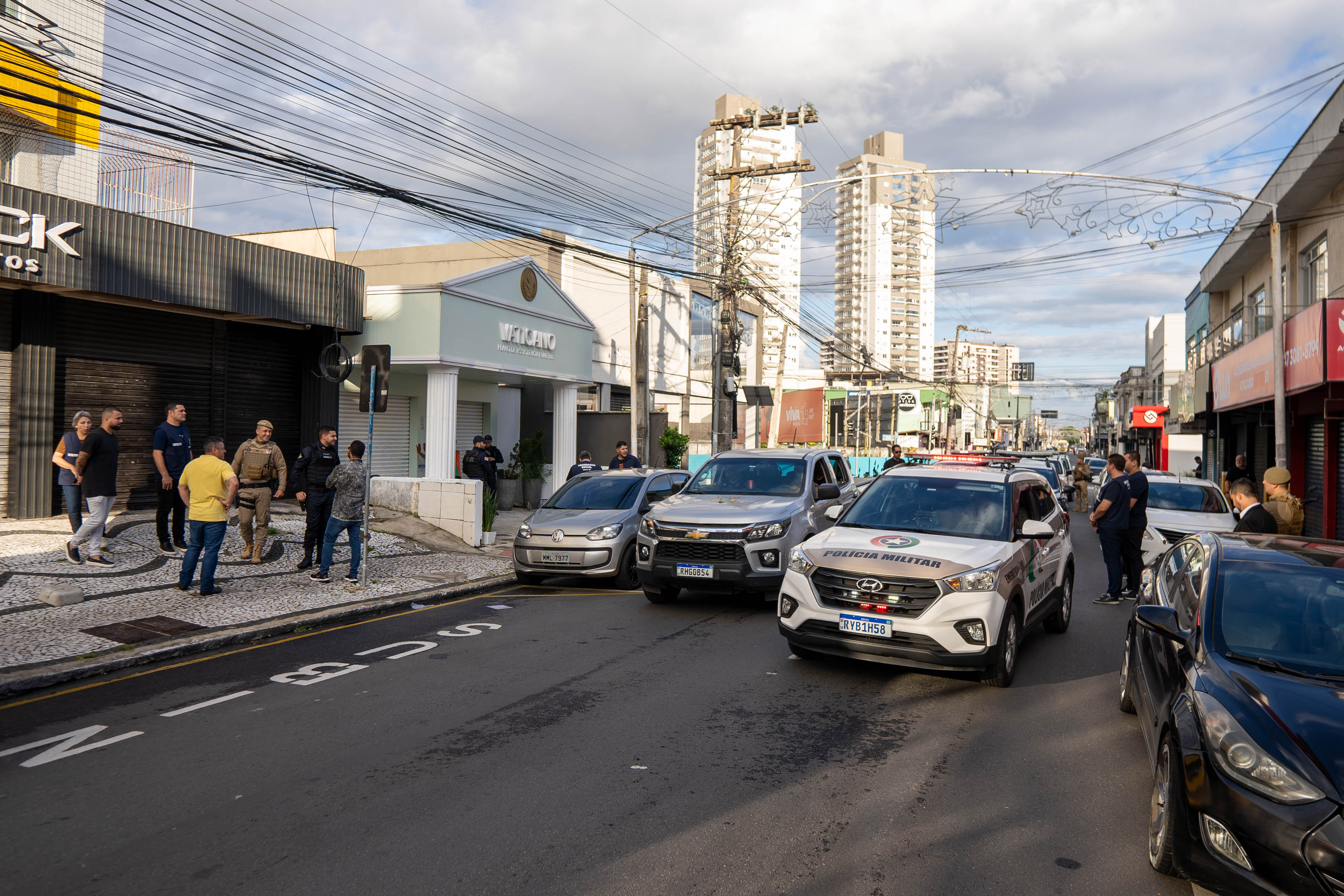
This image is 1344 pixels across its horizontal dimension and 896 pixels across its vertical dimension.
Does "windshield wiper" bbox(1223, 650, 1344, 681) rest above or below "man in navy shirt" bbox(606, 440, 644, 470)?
below

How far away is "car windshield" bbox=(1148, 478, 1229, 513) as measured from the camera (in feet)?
47.5

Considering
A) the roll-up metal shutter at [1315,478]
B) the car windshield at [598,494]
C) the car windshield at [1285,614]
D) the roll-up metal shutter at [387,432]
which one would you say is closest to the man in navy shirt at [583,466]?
the car windshield at [598,494]

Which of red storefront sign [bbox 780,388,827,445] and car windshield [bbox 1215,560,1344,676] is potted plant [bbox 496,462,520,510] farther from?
red storefront sign [bbox 780,388,827,445]

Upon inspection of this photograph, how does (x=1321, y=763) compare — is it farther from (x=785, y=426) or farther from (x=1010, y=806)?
(x=785, y=426)

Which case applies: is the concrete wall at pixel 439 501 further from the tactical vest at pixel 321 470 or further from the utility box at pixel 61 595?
the utility box at pixel 61 595

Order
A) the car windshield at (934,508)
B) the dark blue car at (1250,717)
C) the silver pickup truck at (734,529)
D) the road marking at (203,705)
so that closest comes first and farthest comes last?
the dark blue car at (1250,717), the road marking at (203,705), the car windshield at (934,508), the silver pickup truck at (734,529)

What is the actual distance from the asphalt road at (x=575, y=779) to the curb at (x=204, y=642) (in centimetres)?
18

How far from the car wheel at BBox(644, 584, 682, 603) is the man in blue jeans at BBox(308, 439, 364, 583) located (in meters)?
3.65

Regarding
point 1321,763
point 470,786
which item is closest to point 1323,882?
point 1321,763

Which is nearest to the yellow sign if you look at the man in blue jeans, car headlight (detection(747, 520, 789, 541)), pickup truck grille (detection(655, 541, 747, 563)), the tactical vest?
the tactical vest

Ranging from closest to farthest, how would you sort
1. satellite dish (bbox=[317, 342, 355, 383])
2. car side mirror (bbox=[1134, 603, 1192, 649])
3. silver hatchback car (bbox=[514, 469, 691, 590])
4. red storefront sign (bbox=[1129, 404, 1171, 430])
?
car side mirror (bbox=[1134, 603, 1192, 649]), silver hatchback car (bbox=[514, 469, 691, 590]), satellite dish (bbox=[317, 342, 355, 383]), red storefront sign (bbox=[1129, 404, 1171, 430])

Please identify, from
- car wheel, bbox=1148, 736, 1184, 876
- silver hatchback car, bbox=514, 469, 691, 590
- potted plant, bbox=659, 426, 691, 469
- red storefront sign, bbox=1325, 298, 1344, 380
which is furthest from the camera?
potted plant, bbox=659, 426, 691, 469

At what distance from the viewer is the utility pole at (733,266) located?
21688 millimetres

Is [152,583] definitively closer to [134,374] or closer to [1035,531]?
[134,374]
